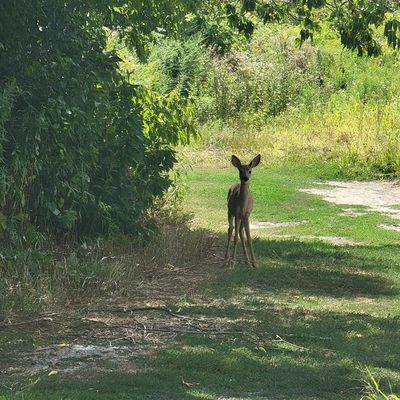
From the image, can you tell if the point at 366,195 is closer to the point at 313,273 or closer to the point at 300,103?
the point at 313,273

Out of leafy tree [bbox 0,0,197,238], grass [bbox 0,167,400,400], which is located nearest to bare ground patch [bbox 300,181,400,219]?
grass [bbox 0,167,400,400]

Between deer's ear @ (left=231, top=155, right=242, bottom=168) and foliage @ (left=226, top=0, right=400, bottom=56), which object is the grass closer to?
deer's ear @ (left=231, top=155, right=242, bottom=168)

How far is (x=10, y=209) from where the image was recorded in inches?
416

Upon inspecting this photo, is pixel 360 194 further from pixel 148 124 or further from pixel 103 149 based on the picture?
pixel 103 149

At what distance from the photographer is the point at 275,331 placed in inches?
360

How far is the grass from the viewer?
7316 mm

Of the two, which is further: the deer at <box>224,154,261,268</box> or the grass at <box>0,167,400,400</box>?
the deer at <box>224,154,261,268</box>

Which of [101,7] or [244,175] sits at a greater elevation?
[101,7]

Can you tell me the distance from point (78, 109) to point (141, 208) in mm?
2578

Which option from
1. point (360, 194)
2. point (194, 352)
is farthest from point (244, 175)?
point (360, 194)

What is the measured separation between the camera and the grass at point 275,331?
7.32 meters

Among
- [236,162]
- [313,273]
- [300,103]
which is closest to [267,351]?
[313,273]

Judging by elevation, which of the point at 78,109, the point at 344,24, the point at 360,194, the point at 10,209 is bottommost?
the point at 360,194

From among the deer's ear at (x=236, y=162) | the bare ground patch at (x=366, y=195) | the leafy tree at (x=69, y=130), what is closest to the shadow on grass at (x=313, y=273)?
the deer's ear at (x=236, y=162)
